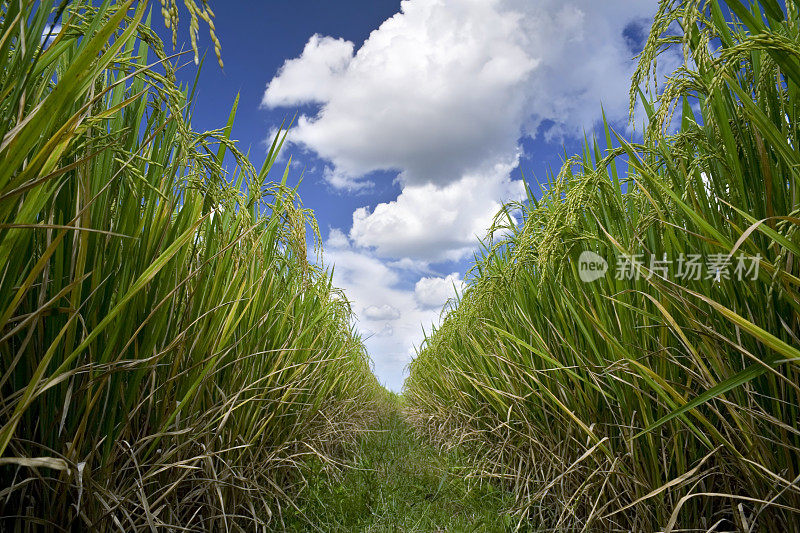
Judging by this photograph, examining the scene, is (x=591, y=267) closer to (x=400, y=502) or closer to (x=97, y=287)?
(x=97, y=287)

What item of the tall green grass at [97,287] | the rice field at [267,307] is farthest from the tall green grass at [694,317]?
the tall green grass at [97,287]

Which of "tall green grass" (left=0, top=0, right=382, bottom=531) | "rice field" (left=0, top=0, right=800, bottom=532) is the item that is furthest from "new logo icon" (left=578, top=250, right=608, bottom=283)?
"tall green grass" (left=0, top=0, right=382, bottom=531)

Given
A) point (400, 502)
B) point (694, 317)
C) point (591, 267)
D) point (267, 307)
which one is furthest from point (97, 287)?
point (400, 502)

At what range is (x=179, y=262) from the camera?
146cm

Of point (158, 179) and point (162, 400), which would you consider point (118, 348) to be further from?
point (158, 179)

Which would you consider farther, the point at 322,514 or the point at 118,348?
the point at 322,514

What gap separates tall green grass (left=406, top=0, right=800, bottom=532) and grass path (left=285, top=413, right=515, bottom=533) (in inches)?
13.2

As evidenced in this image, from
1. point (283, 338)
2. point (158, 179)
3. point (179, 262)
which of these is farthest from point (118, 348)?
point (283, 338)

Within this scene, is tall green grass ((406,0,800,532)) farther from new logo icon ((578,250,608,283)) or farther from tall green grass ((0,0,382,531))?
tall green grass ((0,0,382,531))

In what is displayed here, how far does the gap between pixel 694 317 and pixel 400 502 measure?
203 centimetres

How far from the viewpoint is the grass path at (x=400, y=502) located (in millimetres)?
2318

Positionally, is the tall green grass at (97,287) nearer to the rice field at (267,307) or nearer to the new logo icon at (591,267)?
the rice field at (267,307)

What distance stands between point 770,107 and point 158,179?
1.63 meters

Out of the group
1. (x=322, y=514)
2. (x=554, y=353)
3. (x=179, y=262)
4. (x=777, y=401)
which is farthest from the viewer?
(x=322, y=514)
